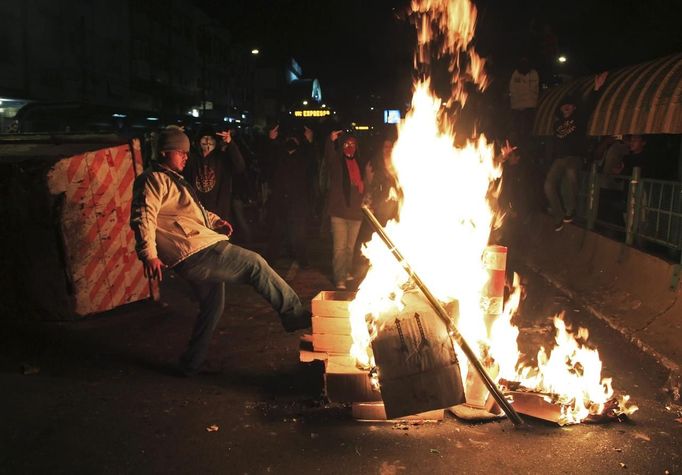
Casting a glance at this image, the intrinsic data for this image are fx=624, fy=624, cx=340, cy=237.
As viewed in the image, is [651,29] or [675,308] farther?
[651,29]

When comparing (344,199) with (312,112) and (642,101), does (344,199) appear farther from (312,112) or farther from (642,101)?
(312,112)

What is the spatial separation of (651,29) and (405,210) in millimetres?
11282

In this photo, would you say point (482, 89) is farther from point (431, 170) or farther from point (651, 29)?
point (431, 170)

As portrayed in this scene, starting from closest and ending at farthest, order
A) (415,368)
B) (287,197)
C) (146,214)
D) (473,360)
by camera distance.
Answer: (415,368)
(473,360)
(146,214)
(287,197)

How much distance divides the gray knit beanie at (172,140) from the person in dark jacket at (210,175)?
3.40m

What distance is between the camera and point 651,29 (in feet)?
46.4

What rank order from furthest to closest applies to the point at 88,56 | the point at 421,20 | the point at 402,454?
the point at 88,56
the point at 421,20
the point at 402,454

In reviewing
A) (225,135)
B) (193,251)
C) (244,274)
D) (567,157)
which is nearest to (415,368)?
(244,274)

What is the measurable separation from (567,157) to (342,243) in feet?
16.8

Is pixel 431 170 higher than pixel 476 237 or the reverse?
higher

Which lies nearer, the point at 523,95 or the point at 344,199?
the point at 344,199

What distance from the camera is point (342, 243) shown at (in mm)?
8961

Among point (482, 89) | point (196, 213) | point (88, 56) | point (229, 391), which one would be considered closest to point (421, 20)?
point (196, 213)

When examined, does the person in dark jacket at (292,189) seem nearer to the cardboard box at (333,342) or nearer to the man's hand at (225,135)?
the man's hand at (225,135)
